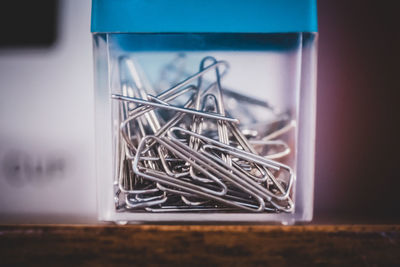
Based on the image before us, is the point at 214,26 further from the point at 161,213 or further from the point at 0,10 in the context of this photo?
the point at 0,10

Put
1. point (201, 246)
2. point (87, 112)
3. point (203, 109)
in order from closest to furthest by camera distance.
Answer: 1. point (201, 246)
2. point (203, 109)
3. point (87, 112)

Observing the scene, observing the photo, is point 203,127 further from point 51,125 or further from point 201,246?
point 51,125

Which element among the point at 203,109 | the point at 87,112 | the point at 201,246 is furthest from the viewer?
the point at 87,112

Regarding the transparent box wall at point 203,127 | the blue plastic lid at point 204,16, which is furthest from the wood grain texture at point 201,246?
the blue plastic lid at point 204,16

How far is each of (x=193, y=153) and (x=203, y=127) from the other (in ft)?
0.29

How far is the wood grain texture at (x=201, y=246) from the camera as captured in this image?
48 cm

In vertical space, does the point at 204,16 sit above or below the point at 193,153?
above

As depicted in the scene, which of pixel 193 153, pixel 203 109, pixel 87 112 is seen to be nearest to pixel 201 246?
pixel 193 153

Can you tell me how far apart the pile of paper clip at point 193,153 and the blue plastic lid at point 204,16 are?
8cm

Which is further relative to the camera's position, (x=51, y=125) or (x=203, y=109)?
(x=51, y=125)

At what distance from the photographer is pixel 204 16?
56 centimetres

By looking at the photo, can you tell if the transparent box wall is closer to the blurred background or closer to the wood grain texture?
the wood grain texture

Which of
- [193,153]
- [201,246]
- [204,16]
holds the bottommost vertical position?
[201,246]

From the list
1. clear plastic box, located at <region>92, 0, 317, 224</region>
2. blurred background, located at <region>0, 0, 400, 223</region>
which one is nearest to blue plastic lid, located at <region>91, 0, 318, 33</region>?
clear plastic box, located at <region>92, 0, 317, 224</region>
